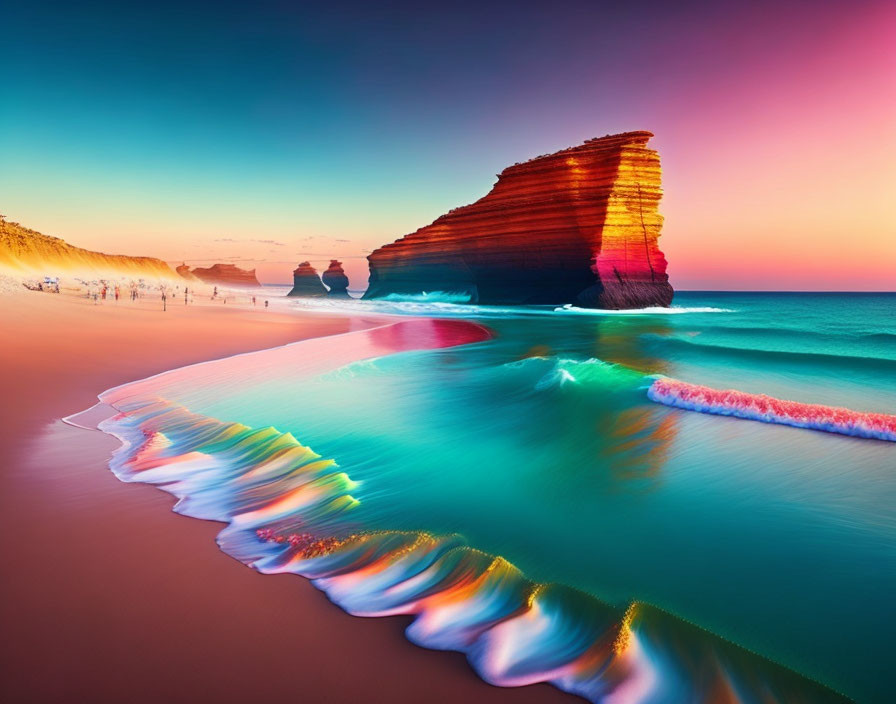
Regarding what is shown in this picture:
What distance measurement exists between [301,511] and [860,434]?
8.02m

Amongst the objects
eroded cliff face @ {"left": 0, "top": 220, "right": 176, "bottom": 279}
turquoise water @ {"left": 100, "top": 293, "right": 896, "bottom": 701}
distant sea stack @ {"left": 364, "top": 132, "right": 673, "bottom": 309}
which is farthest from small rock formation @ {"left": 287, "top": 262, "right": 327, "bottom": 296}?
turquoise water @ {"left": 100, "top": 293, "right": 896, "bottom": 701}

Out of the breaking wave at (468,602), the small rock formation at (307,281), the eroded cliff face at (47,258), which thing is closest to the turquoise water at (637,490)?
the breaking wave at (468,602)

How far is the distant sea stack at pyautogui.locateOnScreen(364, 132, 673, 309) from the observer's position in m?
40.6

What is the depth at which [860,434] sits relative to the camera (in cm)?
663

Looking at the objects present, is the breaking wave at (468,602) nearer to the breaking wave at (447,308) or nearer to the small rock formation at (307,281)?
the breaking wave at (447,308)

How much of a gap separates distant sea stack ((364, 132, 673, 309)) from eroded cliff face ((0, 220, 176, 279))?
4716cm

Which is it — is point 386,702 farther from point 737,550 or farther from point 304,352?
point 304,352

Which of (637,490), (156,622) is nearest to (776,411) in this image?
(637,490)

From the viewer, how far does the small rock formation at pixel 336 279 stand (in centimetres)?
10400

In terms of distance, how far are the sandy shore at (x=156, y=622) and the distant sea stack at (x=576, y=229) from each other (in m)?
42.1

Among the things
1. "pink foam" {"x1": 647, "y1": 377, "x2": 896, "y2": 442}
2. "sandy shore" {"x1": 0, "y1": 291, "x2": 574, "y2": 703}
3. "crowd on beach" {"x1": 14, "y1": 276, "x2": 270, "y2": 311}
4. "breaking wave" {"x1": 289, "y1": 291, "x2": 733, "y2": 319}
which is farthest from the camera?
"breaking wave" {"x1": 289, "y1": 291, "x2": 733, "y2": 319}

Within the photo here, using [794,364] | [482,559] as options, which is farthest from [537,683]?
[794,364]

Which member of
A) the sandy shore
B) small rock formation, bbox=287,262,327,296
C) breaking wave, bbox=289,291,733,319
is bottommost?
the sandy shore

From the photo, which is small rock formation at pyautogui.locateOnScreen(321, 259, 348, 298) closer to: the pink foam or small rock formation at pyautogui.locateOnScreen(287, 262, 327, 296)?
small rock formation at pyautogui.locateOnScreen(287, 262, 327, 296)
